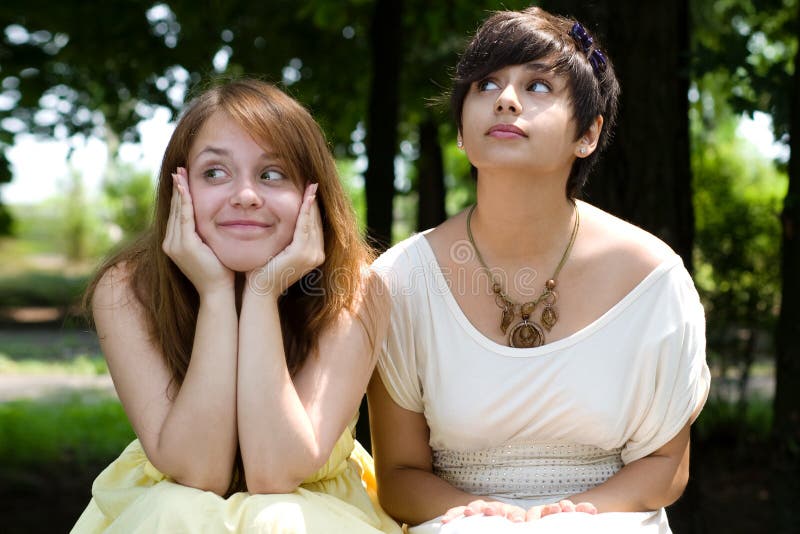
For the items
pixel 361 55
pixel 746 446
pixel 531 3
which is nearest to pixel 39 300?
pixel 361 55

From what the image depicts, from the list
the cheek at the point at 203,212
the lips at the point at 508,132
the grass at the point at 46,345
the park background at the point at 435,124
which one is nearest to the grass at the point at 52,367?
the grass at the point at 46,345

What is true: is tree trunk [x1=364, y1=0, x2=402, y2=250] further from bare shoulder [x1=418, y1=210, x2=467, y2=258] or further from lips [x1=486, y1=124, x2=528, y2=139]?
lips [x1=486, y1=124, x2=528, y2=139]

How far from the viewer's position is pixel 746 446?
702 cm

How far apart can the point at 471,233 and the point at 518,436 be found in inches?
24.2

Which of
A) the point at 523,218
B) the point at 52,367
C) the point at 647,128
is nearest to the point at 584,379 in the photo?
the point at 523,218

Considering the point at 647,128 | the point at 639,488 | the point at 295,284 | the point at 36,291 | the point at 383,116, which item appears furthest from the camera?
the point at 36,291

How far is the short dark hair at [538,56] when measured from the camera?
8.55ft

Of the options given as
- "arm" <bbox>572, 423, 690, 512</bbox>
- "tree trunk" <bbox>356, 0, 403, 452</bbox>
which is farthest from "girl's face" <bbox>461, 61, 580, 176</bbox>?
"tree trunk" <bbox>356, 0, 403, 452</bbox>

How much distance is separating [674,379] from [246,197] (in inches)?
50.2

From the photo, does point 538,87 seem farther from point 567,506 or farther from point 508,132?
point 567,506

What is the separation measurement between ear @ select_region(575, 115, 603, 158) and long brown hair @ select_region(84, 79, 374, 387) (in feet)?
2.23

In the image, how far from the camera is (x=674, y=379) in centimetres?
267

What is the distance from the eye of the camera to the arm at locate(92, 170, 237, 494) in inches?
94.7

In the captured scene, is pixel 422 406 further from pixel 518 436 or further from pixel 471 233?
pixel 471 233
